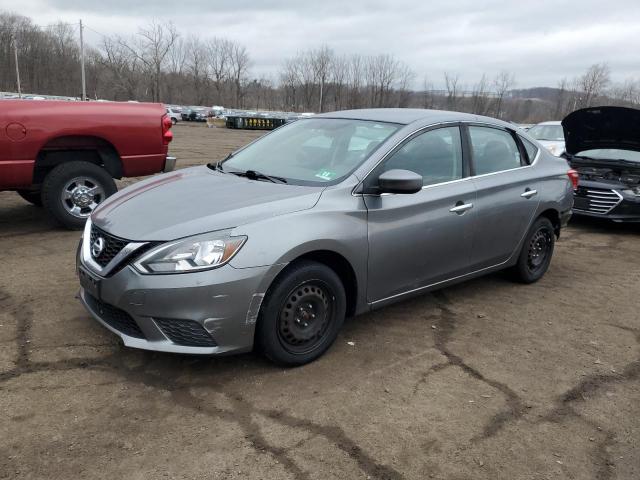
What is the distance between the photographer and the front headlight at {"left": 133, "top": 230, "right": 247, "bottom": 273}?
2924mm

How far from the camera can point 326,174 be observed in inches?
147

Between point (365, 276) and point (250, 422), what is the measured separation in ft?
4.11

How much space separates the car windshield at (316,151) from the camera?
3.77 meters

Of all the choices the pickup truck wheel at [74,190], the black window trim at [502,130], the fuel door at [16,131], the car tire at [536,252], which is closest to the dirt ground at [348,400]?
the car tire at [536,252]

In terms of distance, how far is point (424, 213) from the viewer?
153 inches

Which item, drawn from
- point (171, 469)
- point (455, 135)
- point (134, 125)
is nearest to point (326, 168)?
point (455, 135)

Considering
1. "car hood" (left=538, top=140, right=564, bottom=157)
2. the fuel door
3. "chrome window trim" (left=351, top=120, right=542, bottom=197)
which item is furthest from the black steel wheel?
"car hood" (left=538, top=140, right=564, bottom=157)

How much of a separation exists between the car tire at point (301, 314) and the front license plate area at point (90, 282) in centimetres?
99

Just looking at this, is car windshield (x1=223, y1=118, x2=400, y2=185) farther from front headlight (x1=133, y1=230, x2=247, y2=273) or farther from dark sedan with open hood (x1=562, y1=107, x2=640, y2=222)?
dark sedan with open hood (x1=562, y1=107, x2=640, y2=222)

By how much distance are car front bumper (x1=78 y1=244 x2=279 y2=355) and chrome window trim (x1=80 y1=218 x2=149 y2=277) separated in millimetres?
60

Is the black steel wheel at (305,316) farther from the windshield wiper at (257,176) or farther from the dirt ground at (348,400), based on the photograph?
the windshield wiper at (257,176)

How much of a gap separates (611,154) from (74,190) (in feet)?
25.4

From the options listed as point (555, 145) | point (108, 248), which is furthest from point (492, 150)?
point (555, 145)

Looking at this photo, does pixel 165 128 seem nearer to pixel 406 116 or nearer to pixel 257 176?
pixel 257 176
